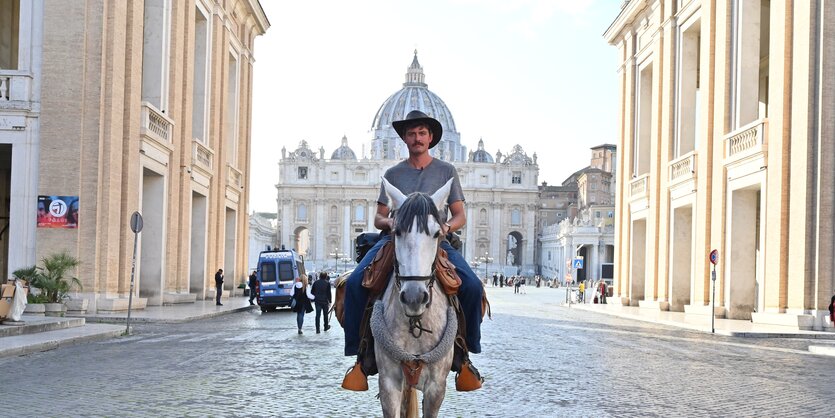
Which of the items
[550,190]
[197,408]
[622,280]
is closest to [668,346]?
[197,408]

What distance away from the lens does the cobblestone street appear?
10.5 meters

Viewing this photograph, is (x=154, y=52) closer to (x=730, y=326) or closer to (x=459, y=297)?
(x=730, y=326)

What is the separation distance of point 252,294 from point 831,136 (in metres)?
23.6

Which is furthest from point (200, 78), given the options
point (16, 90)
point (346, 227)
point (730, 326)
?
point (346, 227)

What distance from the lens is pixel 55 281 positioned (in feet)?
77.3

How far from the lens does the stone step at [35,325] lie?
1850 cm

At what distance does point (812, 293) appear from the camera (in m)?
25.6

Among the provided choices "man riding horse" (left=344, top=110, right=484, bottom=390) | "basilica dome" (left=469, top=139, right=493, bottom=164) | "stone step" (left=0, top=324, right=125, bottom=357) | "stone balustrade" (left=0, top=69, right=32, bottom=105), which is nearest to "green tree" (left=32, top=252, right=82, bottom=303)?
"stone step" (left=0, top=324, right=125, bottom=357)

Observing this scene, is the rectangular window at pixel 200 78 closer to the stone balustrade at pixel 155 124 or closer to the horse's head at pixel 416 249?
the stone balustrade at pixel 155 124

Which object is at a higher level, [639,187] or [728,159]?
[728,159]

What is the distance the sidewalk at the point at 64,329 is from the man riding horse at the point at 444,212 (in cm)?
1022

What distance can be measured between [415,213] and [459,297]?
1.03 m

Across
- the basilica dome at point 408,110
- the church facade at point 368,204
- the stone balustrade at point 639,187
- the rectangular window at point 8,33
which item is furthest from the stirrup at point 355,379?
the basilica dome at point 408,110

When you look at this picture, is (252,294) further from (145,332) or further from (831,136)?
(831,136)
